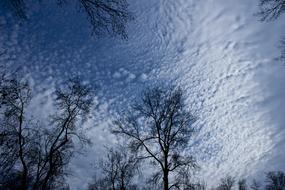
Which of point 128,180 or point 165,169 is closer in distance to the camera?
point 165,169

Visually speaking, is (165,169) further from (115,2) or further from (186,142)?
(115,2)

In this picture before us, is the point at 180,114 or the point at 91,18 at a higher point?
the point at 180,114

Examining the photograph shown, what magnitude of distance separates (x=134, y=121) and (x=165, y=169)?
4.96 m

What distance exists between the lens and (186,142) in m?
21.9

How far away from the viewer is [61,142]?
21500mm

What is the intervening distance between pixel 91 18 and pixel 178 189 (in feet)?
54.8

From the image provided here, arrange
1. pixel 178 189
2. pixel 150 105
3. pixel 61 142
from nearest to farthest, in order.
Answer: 1. pixel 178 189
2. pixel 61 142
3. pixel 150 105

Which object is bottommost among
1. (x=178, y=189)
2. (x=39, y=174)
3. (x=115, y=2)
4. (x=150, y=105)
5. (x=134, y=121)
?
(x=178, y=189)

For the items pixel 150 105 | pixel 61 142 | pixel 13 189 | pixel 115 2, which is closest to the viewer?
pixel 115 2

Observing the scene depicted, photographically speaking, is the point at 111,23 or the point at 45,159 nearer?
the point at 111,23

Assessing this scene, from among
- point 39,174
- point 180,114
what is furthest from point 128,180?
point 180,114

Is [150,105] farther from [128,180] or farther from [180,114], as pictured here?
[128,180]

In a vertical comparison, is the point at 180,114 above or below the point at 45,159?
above

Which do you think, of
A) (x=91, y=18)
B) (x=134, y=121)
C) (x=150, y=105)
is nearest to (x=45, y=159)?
(x=134, y=121)
